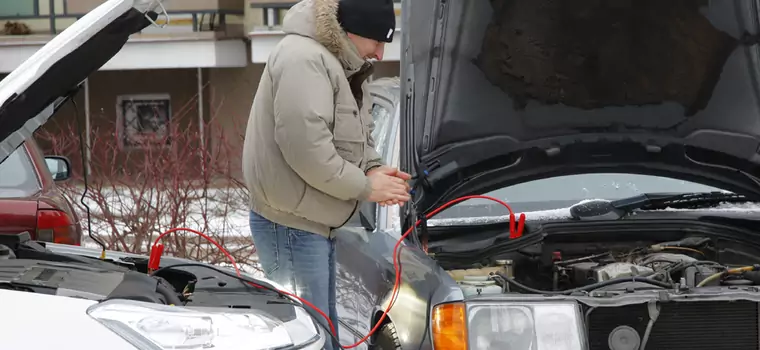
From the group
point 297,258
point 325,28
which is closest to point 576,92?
point 325,28

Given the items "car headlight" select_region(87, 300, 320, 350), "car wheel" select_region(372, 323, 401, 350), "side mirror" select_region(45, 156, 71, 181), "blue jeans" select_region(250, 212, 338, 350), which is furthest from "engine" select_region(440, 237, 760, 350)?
"side mirror" select_region(45, 156, 71, 181)

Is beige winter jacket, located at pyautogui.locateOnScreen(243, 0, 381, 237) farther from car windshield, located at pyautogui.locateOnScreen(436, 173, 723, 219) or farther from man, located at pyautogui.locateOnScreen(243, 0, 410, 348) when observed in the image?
car windshield, located at pyautogui.locateOnScreen(436, 173, 723, 219)

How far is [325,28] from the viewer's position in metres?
3.69

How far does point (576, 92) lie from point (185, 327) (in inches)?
107

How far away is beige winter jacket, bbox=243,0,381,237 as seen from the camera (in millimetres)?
3566

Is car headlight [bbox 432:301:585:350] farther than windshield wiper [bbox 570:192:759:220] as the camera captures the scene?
No

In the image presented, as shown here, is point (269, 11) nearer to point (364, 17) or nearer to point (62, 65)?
point (364, 17)

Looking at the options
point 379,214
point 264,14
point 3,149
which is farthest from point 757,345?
point 264,14

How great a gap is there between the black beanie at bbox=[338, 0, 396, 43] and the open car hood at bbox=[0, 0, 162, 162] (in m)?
0.92

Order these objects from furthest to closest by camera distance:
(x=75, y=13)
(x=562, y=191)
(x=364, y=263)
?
(x=75, y=13) → (x=562, y=191) → (x=364, y=263)

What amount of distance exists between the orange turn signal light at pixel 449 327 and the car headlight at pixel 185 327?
3.20 ft

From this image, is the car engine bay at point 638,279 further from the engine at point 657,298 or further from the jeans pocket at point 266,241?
the jeans pocket at point 266,241

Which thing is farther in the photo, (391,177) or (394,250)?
(394,250)

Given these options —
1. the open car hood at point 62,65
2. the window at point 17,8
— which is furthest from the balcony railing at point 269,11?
the open car hood at point 62,65
